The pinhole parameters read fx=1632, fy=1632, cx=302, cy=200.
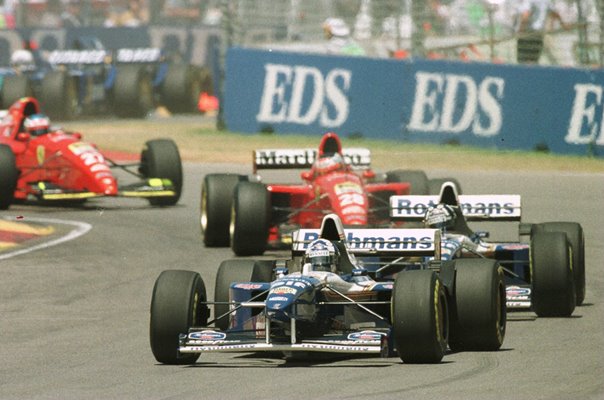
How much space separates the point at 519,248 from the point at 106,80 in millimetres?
26355

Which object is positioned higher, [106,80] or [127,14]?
[127,14]

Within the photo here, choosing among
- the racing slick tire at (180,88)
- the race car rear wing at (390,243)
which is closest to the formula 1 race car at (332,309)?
the race car rear wing at (390,243)

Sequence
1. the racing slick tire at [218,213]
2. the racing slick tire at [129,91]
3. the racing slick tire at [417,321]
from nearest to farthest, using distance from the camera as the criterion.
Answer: the racing slick tire at [417,321] < the racing slick tire at [218,213] < the racing slick tire at [129,91]

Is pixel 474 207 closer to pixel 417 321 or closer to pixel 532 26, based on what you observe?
pixel 417 321

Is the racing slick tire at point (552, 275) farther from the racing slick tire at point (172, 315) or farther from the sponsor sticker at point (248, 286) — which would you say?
the racing slick tire at point (172, 315)

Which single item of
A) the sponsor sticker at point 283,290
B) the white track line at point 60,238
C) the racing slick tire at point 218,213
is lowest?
the white track line at point 60,238

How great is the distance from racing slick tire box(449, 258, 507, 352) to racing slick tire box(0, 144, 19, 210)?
1069 centimetres

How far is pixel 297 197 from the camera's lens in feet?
58.9

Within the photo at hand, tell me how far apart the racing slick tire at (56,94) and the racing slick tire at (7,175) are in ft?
53.2

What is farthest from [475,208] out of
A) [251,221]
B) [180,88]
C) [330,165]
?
[180,88]

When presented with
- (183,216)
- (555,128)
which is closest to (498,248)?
(183,216)

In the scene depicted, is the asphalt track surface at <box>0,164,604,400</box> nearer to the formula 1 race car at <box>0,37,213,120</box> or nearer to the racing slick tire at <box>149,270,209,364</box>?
the racing slick tire at <box>149,270,209,364</box>

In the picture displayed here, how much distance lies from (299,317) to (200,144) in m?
21.5

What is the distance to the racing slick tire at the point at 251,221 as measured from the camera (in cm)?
1695
